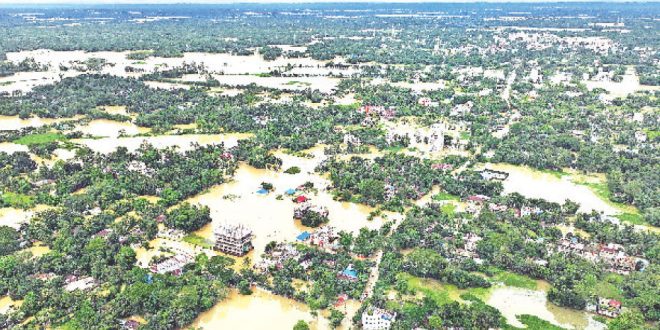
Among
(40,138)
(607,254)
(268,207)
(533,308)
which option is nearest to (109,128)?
(40,138)

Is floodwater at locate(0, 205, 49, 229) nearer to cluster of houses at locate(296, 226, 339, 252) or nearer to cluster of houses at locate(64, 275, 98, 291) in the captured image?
cluster of houses at locate(64, 275, 98, 291)

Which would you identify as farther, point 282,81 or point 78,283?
point 282,81

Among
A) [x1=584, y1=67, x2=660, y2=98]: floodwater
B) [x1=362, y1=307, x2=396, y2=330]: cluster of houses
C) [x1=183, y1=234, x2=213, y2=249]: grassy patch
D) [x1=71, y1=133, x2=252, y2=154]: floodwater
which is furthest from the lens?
[x1=584, y1=67, x2=660, y2=98]: floodwater

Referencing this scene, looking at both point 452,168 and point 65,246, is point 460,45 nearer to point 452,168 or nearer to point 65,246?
point 452,168

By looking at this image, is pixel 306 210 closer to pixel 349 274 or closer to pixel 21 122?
pixel 349 274

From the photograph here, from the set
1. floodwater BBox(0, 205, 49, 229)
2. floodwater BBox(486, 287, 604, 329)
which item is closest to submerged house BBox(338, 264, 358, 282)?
floodwater BBox(486, 287, 604, 329)

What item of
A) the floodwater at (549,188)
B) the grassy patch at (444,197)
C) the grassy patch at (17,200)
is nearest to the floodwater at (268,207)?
the grassy patch at (444,197)
